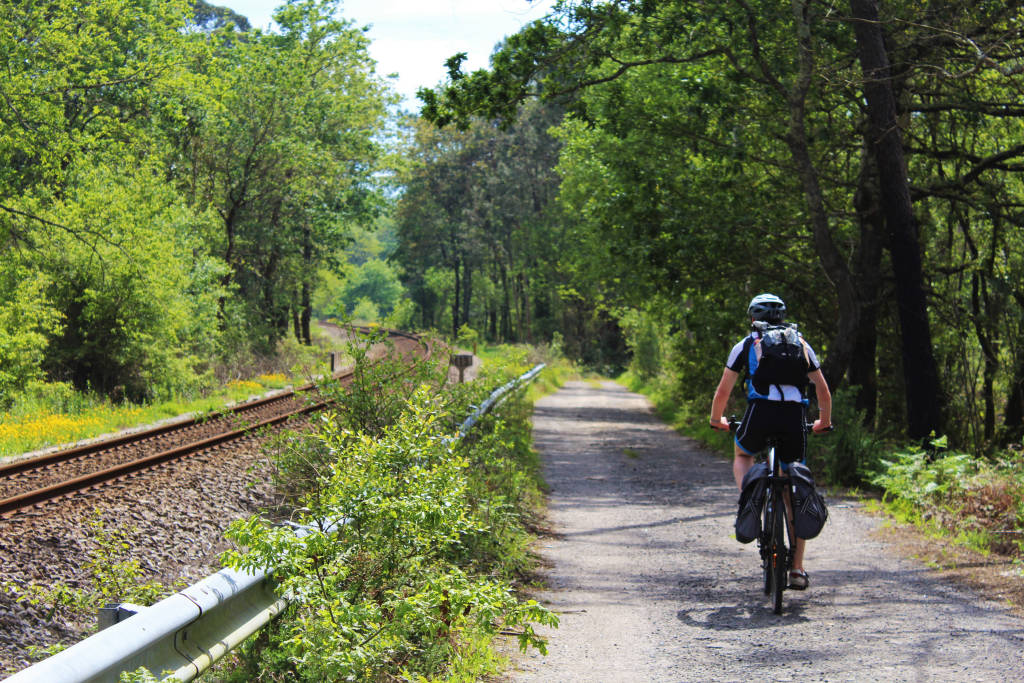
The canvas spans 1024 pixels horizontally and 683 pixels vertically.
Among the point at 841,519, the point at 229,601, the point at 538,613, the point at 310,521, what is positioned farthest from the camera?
the point at 841,519

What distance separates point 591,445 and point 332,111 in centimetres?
2510

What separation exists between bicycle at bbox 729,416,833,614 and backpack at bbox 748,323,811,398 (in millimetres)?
343

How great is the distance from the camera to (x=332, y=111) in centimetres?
3881

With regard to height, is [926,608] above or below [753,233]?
below

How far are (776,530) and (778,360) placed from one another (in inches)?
42.0

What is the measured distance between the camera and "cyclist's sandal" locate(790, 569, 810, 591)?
6453 mm

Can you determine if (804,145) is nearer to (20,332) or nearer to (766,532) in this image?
(766,532)

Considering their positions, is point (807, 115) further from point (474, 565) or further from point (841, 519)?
point (474, 565)

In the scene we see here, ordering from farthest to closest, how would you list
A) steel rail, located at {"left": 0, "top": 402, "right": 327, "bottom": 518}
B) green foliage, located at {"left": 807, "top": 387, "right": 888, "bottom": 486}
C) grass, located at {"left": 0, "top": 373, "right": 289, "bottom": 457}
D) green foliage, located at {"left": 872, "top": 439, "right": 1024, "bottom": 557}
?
grass, located at {"left": 0, "top": 373, "right": 289, "bottom": 457}
green foliage, located at {"left": 807, "top": 387, "right": 888, "bottom": 486}
steel rail, located at {"left": 0, "top": 402, "right": 327, "bottom": 518}
green foliage, located at {"left": 872, "top": 439, "right": 1024, "bottom": 557}

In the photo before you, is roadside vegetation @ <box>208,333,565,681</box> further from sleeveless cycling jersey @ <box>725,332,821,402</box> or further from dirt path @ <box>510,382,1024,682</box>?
sleeveless cycling jersey @ <box>725,332,821,402</box>

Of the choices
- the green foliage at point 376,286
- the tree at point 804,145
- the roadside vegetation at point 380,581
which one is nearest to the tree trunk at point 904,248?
the tree at point 804,145

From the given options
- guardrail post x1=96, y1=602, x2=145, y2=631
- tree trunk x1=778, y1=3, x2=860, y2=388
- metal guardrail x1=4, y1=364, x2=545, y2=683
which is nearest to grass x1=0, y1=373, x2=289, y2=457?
tree trunk x1=778, y1=3, x2=860, y2=388

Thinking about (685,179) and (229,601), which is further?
(685,179)

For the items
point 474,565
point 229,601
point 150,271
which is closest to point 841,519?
point 474,565
